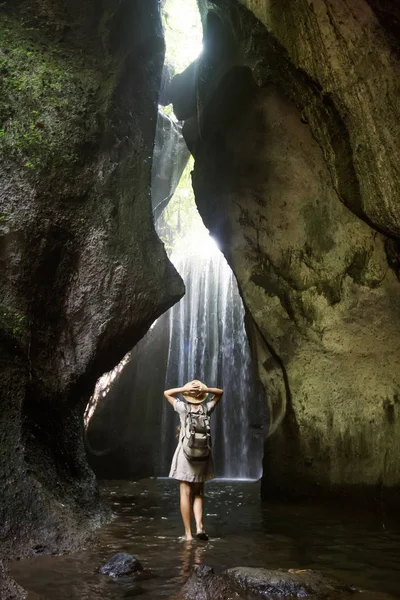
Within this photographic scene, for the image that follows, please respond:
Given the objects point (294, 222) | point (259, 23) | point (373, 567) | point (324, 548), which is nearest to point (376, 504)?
point (324, 548)

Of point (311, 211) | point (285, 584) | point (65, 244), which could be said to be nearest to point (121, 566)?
point (285, 584)

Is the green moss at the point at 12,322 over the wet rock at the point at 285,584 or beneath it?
over

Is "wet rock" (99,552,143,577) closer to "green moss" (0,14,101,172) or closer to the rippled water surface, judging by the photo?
the rippled water surface

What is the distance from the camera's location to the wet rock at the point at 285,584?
139 inches

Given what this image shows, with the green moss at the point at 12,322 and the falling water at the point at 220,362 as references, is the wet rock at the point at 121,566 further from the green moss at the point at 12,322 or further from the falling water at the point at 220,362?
the falling water at the point at 220,362

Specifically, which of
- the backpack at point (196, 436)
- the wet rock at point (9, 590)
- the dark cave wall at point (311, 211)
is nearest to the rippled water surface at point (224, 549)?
the wet rock at point (9, 590)

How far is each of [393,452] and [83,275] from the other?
509cm

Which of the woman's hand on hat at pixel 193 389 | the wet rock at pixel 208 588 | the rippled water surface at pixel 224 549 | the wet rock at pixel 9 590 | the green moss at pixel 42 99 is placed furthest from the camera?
the green moss at pixel 42 99

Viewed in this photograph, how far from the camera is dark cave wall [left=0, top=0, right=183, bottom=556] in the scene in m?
5.79

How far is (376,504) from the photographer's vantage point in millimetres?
7641

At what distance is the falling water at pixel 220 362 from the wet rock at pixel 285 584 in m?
11.3

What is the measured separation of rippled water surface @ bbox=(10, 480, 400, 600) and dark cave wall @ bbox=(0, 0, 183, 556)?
1.87 ft

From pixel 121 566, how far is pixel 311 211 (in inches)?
264

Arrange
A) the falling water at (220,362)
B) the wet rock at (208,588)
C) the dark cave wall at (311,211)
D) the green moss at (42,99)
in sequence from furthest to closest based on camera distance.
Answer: the falling water at (220,362) < the green moss at (42,99) < the dark cave wall at (311,211) < the wet rock at (208,588)
